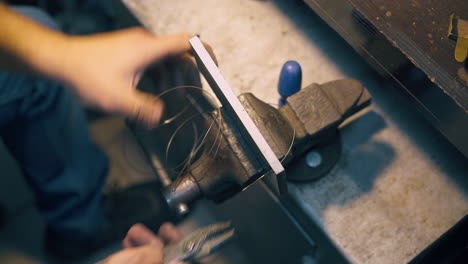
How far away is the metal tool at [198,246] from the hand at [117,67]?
0.26 m

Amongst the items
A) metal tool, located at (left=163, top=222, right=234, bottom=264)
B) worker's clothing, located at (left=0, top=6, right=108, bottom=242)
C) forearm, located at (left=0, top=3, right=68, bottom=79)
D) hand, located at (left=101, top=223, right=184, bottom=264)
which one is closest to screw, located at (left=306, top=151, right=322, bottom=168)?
metal tool, located at (left=163, top=222, right=234, bottom=264)

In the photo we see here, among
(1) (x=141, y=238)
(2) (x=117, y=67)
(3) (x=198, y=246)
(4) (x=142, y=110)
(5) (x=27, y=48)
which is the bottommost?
(3) (x=198, y=246)

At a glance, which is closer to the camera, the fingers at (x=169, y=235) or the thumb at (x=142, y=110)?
the thumb at (x=142, y=110)

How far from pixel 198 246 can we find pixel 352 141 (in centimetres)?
39

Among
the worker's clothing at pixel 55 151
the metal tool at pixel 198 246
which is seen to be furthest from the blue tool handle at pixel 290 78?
the worker's clothing at pixel 55 151

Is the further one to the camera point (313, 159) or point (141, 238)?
point (141, 238)

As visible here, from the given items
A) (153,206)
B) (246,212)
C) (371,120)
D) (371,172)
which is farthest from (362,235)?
(153,206)

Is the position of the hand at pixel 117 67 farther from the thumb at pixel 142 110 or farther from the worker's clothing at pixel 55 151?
the worker's clothing at pixel 55 151

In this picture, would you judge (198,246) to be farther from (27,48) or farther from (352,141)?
(27,48)

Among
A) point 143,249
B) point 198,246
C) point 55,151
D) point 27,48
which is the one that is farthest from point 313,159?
point 55,151

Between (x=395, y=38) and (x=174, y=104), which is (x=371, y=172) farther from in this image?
(x=174, y=104)

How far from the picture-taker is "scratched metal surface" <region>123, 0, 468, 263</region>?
0.67 m

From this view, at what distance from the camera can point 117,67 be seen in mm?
708

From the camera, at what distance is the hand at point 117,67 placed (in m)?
0.68
